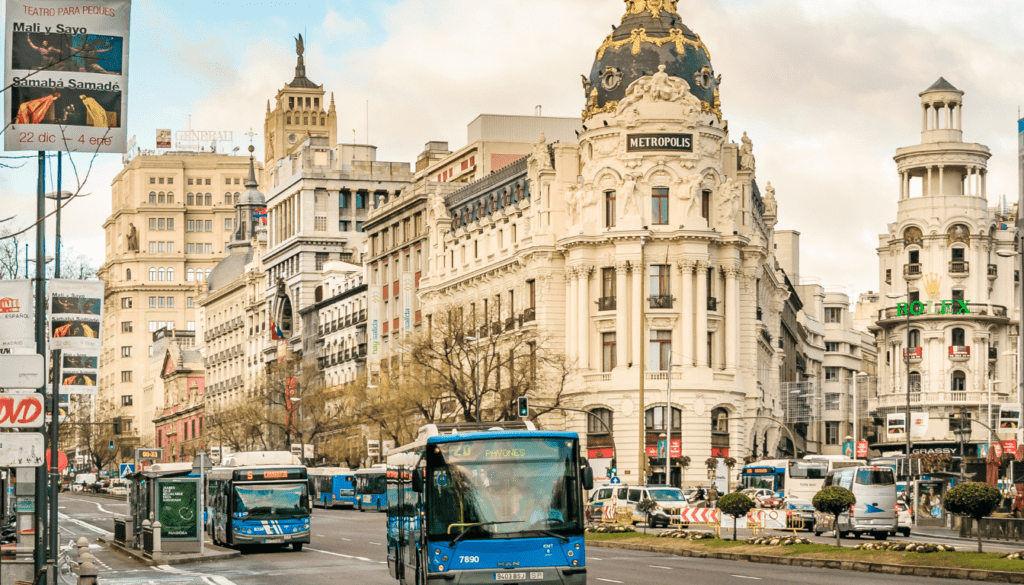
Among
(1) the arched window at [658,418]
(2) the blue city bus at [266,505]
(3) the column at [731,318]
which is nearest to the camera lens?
(2) the blue city bus at [266,505]

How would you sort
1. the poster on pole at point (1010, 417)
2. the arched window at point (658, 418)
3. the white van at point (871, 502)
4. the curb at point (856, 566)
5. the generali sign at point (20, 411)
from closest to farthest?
the generali sign at point (20, 411) → the curb at point (856, 566) → the white van at point (871, 502) → the poster on pole at point (1010, 417) → the arched window at point (658, 418)

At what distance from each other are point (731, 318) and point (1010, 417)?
2995 cm

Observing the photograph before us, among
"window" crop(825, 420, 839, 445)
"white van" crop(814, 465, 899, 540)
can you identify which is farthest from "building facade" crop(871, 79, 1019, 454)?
"white van" crop(814, 465, 899, 540)

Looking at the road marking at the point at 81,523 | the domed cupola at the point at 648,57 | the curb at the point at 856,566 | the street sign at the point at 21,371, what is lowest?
the road marking at the point at 81,523

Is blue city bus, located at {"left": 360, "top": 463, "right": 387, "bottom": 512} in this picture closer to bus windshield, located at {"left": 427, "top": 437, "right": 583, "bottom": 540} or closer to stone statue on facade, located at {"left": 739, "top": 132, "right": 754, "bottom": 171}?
stone statue on facade, located at {"left": 739, "top": 132, "right": 754, "bottom": 171}

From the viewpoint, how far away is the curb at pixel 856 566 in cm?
3166

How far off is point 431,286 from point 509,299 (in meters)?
12.1

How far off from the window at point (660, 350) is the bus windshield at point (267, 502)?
39.9m

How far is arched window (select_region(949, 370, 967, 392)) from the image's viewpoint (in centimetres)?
12938

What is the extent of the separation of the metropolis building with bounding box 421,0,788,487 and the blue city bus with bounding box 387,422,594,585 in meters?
56.5

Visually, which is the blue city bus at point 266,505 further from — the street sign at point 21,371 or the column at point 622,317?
the column at point 622,317

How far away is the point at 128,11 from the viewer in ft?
79.8

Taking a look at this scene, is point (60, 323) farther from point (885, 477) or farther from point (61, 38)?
point (885, 477)

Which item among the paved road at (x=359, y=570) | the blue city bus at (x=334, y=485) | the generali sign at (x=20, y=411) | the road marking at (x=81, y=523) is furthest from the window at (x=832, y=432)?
the generali sign at (x=20, y=411)
